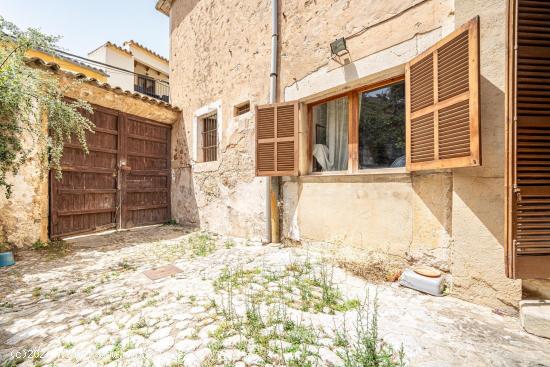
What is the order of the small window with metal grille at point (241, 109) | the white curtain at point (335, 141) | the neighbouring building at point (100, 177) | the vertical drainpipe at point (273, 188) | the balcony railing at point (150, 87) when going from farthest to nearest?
the balcony railing at point (150, 87), the small window with metal grille at point (241, 109), the vertical drainpipe at point (273, 188), the neighbouring building at point (100, 177), the white curtain at point (335, 141)

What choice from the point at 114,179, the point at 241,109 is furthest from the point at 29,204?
A: the point at 241,109

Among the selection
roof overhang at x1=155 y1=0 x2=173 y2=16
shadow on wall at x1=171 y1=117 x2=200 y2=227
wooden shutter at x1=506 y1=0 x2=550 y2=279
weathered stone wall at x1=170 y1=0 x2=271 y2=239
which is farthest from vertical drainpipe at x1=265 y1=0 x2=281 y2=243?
roof overhang at x1=155 y1=0 x2=173 y2=16

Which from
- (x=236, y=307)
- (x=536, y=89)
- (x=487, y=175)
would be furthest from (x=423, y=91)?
(x=236, y=307)

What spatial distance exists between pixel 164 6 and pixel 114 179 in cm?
583

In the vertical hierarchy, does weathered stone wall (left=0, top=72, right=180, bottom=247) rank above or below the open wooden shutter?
Result: below

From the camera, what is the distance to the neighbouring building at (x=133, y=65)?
40.9 feet

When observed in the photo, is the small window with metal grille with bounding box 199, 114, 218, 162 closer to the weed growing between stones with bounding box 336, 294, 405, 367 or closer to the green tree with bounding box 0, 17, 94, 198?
the green tree with bounding box 0, 17, 94, 198

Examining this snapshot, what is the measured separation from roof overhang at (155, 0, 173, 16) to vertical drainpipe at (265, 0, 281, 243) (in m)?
5.04

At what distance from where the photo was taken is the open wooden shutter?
7.25ft

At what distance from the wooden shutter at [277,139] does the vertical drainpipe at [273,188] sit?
0.26m

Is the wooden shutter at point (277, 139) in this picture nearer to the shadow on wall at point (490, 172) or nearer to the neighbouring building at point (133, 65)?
the shadow on wall at point (490, 172)

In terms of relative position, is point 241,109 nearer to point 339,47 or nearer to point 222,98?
point 222,98

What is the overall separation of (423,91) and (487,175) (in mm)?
1119

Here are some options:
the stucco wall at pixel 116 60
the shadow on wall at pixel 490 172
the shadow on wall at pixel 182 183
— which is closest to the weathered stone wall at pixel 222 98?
the shadow on wall at pixel 182 183
